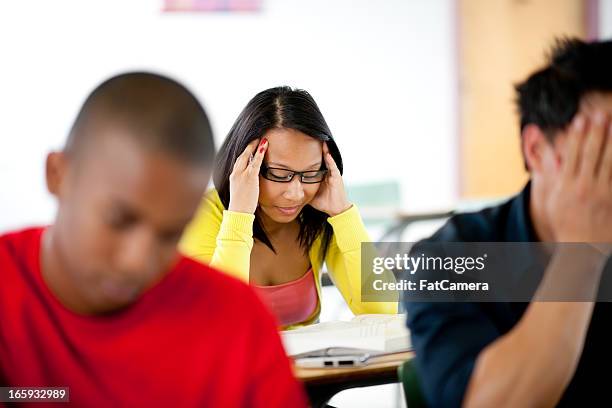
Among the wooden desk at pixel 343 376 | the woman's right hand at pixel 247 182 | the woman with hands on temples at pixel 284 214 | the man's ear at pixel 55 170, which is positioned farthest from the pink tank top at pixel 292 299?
the man's ear at pixel 55 170

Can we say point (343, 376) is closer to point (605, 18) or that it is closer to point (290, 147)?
point (290, 147)

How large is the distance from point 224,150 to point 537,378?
135 centimetres

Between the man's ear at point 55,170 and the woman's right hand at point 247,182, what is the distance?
1189 mm

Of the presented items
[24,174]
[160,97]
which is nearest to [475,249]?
[160,97]

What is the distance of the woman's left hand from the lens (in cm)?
227

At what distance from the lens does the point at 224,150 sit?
7.54ft

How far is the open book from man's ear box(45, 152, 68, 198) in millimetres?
823

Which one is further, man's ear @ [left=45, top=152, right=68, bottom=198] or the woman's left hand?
the woman's left hand

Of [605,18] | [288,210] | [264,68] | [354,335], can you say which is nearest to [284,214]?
[288,210]

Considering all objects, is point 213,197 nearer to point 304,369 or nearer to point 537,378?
point 304,369

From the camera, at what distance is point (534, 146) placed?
3.87ft

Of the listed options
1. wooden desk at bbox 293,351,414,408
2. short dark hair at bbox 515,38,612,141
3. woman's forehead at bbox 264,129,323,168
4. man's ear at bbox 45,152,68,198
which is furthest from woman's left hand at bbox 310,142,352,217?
man's ear at bbox 45,152,68,198

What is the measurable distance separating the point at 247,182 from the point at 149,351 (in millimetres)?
1193

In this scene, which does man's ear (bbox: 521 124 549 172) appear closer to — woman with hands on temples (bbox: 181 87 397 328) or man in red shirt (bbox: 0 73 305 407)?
man in red shirt (bbox: 0 73 305 407)
